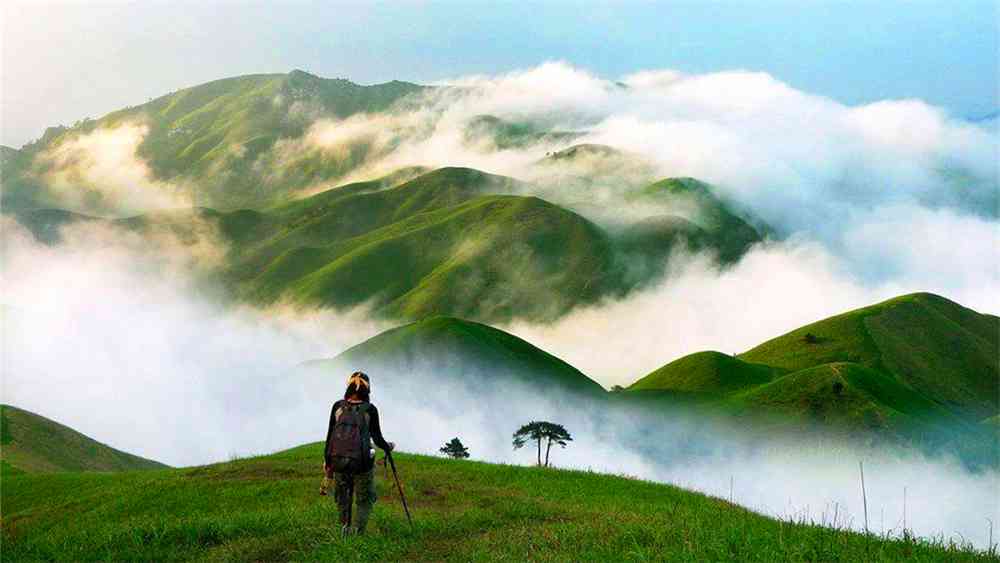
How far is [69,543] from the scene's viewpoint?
1759cm

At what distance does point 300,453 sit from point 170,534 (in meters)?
22.5

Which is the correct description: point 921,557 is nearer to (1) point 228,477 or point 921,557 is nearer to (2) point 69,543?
(2) point 69,543

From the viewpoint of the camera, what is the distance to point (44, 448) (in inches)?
2847

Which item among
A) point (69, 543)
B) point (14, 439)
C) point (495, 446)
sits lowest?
point (69, 543)

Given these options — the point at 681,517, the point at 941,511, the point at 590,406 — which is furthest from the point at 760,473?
the point at 681,517

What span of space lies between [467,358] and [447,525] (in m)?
170

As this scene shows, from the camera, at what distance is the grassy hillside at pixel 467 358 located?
185625mm

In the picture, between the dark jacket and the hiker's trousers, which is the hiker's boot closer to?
the hiker's trousers

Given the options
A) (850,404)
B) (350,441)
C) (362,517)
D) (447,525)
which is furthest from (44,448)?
(850,404)

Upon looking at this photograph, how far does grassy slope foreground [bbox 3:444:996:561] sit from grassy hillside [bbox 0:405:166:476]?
118ft

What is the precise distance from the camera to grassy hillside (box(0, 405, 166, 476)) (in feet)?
214

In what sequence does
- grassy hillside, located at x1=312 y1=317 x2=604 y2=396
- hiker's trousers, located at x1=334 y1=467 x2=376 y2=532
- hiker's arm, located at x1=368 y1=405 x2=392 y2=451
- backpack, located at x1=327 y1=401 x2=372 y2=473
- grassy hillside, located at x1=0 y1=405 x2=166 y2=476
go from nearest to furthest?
1. backpack, located at x1=327 y1=401 x2=372 y2=473
2. hiker's trousers, located at x1=334 y1=467 x2=376 y2=532
3. hiker's arm, located at x1=368 y1=405 x2=392 y2=451
4. grassy hillside, located at x1=0 y1=405 x2=166 y2=476
5. grassy hillside, located at x1=312 y1=317 x2=604 y2=396

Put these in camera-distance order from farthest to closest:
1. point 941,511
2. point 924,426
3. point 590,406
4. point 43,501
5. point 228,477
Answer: point 590,406, point 924,426, point 941,511, point 43,501, point 228,477

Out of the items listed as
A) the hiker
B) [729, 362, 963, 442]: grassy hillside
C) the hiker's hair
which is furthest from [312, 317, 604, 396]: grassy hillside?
the hiker's hair
